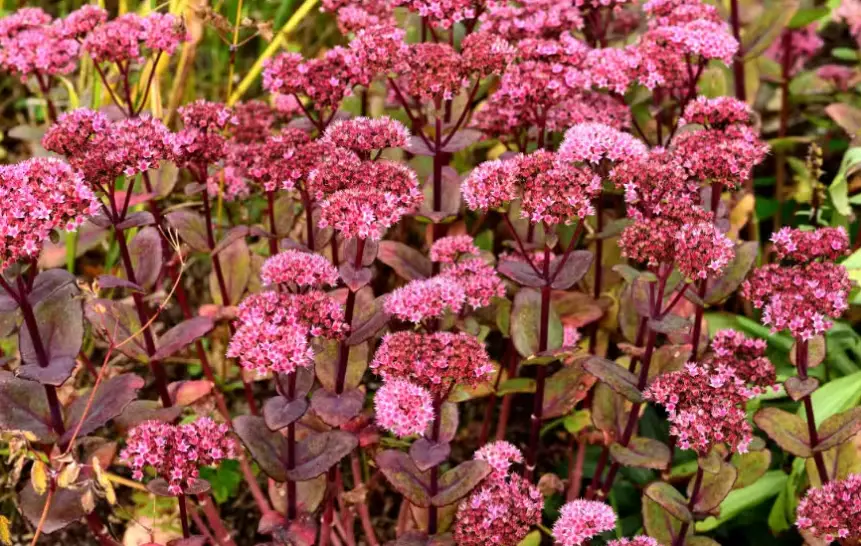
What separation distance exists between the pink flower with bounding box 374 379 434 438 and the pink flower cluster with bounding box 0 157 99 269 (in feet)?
3.14

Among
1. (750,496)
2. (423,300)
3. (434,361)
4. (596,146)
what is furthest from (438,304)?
(750,496)

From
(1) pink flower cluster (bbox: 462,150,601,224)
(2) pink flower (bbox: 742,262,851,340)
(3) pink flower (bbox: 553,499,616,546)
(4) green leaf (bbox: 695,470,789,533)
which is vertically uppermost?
(1) pink flower cluster (bbox: 462,150,601,224)

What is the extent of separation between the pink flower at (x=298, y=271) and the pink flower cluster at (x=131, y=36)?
3.44ft

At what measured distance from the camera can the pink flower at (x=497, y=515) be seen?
Result: 2.64 m

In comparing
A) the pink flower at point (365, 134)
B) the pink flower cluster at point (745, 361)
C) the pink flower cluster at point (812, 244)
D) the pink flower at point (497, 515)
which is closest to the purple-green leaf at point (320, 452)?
the pink flower at point (497, 515)

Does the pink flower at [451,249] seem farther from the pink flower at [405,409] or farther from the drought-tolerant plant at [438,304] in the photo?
the pink flower at [405,409]

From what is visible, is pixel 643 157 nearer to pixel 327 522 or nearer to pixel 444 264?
pixel 444 264

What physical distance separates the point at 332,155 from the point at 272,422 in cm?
80

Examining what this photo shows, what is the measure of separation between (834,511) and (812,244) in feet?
2.54

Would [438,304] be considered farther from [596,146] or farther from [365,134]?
[596,146]

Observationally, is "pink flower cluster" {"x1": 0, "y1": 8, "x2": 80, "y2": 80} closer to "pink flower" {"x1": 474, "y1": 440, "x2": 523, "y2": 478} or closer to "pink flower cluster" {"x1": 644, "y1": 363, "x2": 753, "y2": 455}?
"pink flower" {"x1": 474, "y1": 440, "x2": 523, "y2": 478}

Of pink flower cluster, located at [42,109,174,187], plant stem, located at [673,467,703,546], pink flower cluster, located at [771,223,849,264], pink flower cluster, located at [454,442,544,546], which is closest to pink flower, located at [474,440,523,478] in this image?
pink flower cluster, located at [454,442,544,546]

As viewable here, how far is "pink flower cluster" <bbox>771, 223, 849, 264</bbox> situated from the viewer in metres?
2.89

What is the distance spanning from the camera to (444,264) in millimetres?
3443
